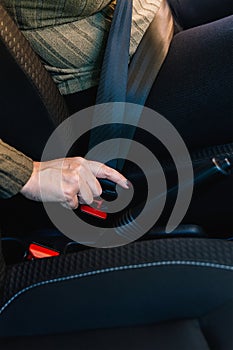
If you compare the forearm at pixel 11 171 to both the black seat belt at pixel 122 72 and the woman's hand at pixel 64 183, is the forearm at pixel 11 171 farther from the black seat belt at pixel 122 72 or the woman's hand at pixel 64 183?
the black seat belt at pixel 122 72

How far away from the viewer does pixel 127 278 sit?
554 mm

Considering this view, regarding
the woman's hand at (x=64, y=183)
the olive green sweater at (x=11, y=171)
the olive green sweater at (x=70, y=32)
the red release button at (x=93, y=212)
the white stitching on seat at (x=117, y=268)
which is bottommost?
the red release button at (x=93, y=212)

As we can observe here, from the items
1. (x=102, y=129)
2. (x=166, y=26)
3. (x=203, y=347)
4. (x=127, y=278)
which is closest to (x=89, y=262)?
(x=127, y=278)

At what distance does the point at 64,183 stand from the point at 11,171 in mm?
80

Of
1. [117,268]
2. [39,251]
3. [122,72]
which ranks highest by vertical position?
[122,72]

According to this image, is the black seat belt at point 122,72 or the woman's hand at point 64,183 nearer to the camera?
the woman's hand at point 64,183

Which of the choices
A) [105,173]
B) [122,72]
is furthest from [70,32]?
[105,173]

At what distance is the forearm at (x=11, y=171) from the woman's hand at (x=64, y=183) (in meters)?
0.02

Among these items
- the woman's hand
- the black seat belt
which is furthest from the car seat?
the black seat belt

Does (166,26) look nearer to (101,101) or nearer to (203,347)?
(101,101)

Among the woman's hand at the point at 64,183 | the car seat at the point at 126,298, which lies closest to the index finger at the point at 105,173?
the woman's hand at the point at 64,183

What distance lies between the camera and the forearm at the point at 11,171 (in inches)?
24.7

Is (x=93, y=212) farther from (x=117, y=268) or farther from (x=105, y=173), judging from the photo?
(x=117, y=268)

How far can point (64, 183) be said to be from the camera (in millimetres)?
664
